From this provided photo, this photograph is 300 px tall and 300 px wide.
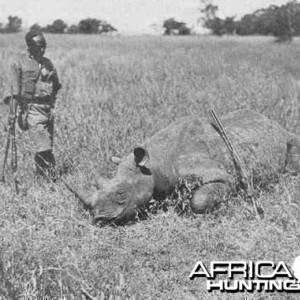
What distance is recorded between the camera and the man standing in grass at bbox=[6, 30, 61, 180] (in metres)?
7.00

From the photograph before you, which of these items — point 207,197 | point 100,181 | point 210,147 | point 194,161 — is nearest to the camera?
point 100,181

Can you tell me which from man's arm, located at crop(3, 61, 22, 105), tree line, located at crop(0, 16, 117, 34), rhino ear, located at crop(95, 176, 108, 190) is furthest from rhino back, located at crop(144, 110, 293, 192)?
tree line, located at crop(0, 16, 117, 34)

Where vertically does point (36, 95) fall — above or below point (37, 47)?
below

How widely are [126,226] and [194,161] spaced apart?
1135mm

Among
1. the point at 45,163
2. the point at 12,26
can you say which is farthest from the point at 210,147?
the point at 12,26

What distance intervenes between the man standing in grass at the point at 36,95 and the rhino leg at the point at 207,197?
6.92 ft

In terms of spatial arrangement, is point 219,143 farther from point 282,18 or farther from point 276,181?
point 282,18

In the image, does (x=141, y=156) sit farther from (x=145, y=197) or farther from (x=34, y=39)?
(x=34, y=39)

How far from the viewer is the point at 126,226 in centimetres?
558

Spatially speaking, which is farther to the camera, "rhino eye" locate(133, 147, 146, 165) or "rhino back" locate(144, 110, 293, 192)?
"rhino back" locate(144, 110, 293, 192)

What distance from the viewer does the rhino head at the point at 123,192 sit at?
527 centimetres

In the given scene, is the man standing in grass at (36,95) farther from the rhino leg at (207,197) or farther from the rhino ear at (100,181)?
the rhino leg at (207,197)

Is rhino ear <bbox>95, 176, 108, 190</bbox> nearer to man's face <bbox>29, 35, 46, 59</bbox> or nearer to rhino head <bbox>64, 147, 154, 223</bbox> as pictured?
rhino head <bbox>64, 147, 154, 223</bbox>

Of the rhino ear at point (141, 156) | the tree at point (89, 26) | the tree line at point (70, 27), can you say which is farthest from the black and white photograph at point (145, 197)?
the tree at point (89, 26)
